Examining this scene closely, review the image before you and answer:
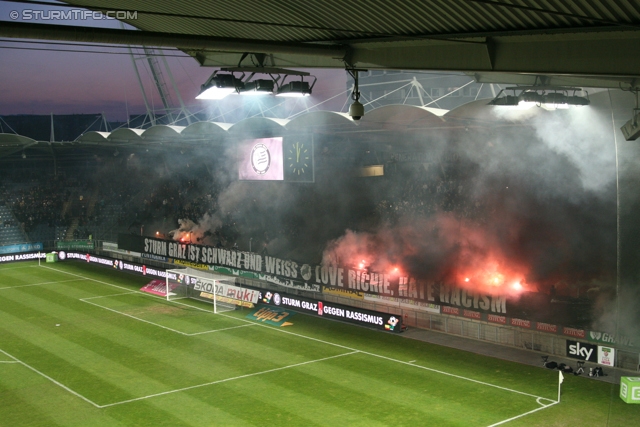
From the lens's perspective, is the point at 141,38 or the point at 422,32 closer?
the point at 141,38

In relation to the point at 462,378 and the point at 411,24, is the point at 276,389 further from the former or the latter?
the point at 411,24

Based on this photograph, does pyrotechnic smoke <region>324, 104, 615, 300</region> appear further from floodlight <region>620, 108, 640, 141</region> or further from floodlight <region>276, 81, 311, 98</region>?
floodlight <region>276, 81, 311, 98</region>

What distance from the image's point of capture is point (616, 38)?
31.6 ft

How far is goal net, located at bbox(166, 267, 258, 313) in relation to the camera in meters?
28.9

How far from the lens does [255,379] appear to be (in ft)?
63.1

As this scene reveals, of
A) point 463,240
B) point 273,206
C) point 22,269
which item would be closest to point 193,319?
point 463,240

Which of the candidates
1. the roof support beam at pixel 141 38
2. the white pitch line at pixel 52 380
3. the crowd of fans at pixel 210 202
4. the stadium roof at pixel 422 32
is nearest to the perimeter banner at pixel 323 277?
the crowd of fans at pixel 210 202

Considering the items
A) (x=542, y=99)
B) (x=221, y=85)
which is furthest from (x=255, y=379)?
(x=542, y=99)

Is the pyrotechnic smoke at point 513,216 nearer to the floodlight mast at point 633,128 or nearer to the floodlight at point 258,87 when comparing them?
the floodlight mast at point 633,128

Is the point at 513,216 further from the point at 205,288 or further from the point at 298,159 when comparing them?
the point at 205,288

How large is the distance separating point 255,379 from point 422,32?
12.1m

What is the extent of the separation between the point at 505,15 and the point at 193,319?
2085 centimetres

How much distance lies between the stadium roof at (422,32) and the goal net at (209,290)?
17.3m

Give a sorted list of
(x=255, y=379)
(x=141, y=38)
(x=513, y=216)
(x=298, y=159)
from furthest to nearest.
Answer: (x=298, y=159), (x=513, y=216), (x=255, y=379), (x=141, y=38)
